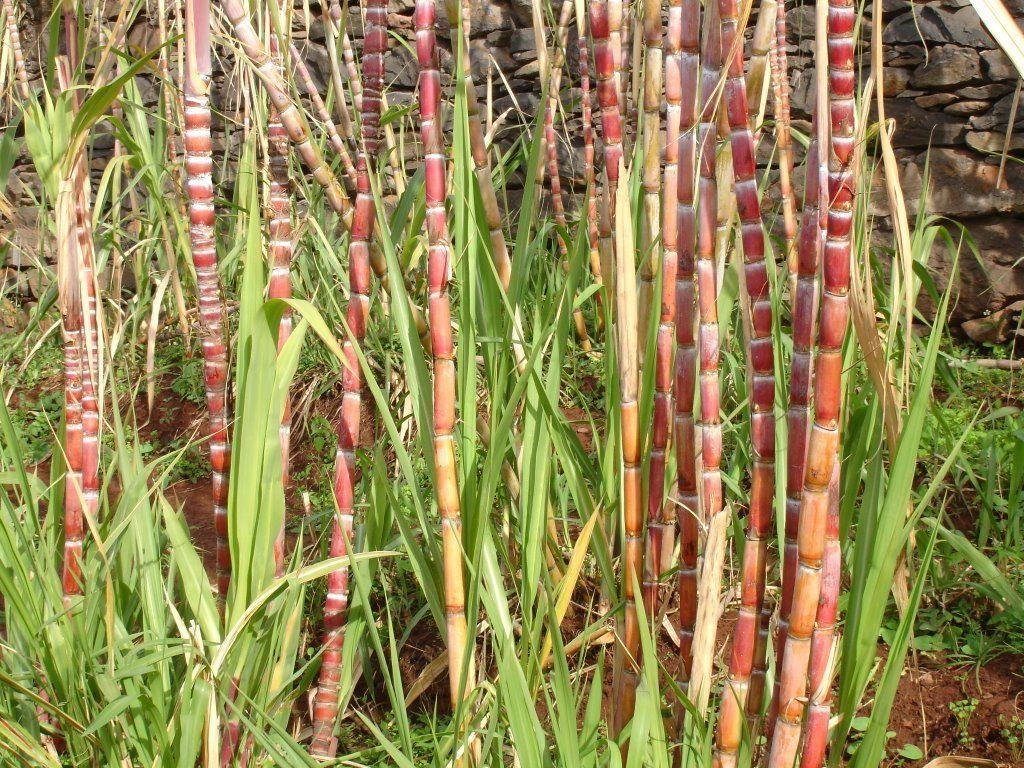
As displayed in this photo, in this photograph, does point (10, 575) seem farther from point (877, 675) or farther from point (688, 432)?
point (877, 675)

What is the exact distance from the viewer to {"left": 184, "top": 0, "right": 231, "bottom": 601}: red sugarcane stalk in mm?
733

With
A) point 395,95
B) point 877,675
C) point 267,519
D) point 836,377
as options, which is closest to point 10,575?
point 267,519

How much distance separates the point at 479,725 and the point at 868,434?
45 centimetres

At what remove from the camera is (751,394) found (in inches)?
27.1

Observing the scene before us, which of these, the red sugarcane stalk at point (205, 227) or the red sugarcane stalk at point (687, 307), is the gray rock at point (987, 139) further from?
the red sugarcane stalk at point (205, 227)

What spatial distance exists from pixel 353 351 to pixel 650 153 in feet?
1.04

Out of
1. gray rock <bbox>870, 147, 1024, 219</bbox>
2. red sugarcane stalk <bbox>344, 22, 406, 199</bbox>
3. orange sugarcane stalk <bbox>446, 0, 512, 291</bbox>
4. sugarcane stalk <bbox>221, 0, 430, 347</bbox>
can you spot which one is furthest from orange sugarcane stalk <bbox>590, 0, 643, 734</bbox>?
gray rock <bbox>870, 147, 1024, 219</bbox>

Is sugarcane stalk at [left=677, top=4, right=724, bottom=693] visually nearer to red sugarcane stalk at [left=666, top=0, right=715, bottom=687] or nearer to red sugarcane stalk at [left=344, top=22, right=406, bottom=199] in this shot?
red sugarcane stalk at [left=666, top=0, right=715, bottom=687]

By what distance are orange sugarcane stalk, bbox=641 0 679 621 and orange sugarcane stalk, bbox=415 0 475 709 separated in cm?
17

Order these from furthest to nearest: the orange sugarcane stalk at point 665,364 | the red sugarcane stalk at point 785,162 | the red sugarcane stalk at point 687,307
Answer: the red sugarcane stalk at point 785,162, the orange sugarcane stalk at point 665,364, the red sugarcane stalk at point 687,307

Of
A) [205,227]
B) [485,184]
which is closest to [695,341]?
[485,184]

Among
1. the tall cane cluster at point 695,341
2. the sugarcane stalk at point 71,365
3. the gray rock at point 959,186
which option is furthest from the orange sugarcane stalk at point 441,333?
the gray rock at point 959,186

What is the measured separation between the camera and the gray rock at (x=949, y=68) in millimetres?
2518

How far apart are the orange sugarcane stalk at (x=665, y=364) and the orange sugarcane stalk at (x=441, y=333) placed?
17 cm
